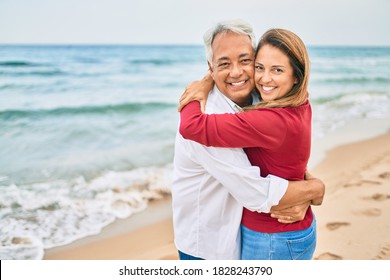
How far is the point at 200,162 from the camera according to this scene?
1830mm

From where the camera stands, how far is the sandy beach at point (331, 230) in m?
3.21

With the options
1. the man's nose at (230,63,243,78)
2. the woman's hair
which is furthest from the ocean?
the woman's hair

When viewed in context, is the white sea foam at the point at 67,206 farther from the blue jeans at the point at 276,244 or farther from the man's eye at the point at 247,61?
the man's eye at the point at 247,61

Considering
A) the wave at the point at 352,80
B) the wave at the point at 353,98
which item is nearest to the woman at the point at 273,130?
the wave at the point at 353,98

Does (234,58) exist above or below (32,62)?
above

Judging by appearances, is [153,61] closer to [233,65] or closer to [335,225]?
[335,225]

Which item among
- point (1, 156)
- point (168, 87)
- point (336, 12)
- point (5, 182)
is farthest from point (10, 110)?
point (336, 12)

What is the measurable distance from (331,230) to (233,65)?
205 centimetres

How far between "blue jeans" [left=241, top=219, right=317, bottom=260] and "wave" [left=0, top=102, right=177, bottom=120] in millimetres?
6741

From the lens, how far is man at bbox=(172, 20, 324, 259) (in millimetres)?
1803

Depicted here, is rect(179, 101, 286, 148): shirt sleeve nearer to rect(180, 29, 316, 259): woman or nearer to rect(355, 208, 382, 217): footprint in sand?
rect(180, 29, 316, 259): woman

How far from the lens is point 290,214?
189 cm
